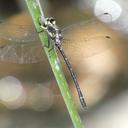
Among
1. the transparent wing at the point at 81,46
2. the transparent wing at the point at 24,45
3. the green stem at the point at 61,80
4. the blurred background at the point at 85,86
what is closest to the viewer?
the green stem at the point at 61,80

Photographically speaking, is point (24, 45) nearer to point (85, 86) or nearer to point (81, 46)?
point (81, 46)

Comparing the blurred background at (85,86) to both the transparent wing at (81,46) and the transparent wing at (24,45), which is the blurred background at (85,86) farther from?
the transparent wing at (24,45)

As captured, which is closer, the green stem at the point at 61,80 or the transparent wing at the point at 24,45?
the green stem at the point at 61,80

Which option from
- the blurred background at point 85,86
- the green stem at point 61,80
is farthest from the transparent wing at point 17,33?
the blurred background at point 85,86

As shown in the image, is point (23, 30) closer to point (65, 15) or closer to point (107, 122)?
point (107, 122)

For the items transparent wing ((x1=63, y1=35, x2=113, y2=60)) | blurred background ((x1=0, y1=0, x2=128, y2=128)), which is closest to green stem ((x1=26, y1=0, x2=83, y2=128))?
transparent wing ((x1=63, y1=35, x2=113, y2=60))

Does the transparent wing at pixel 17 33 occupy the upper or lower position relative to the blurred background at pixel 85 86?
upper

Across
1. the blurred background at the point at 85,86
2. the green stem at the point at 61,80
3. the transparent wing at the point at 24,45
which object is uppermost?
the green stem at the point at 61,80

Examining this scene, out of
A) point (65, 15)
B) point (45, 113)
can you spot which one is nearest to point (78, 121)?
point (45, 113)

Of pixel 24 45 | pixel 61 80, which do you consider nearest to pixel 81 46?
pixel 24 45
